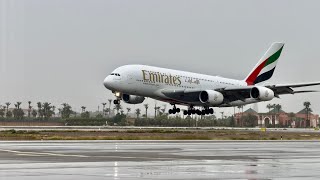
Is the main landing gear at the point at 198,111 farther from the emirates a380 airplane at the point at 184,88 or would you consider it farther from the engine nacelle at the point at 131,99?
the engine nacelle at the point at 131,99

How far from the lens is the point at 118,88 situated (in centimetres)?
8225

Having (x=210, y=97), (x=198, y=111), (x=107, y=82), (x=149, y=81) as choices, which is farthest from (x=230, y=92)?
(x=107, y=82)

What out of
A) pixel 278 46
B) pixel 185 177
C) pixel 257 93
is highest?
pixel 278 46

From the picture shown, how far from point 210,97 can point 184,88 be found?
3611 mm

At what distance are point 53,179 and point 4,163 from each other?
25.4ft

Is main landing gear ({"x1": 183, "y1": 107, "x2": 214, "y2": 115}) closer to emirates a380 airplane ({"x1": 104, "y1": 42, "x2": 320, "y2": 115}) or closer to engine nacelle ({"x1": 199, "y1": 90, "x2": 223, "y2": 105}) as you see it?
emirates a380 airplane ({"x1": 104, "y1": 42, "x2": 320, "y2": 115})

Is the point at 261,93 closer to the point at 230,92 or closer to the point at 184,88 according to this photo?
the point at 230,92

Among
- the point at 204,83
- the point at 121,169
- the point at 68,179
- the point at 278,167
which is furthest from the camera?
the point at 204,83

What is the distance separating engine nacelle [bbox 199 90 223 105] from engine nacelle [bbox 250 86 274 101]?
14.1 feet

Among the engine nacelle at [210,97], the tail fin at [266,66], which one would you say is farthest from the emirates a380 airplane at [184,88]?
the tail fin at [266,66]

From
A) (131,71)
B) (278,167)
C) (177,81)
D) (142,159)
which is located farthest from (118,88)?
(278,167)

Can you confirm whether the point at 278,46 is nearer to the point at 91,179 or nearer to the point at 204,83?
the point at 204,83

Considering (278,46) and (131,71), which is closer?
(131,71)

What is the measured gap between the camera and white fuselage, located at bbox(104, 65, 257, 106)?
82.3 metres
